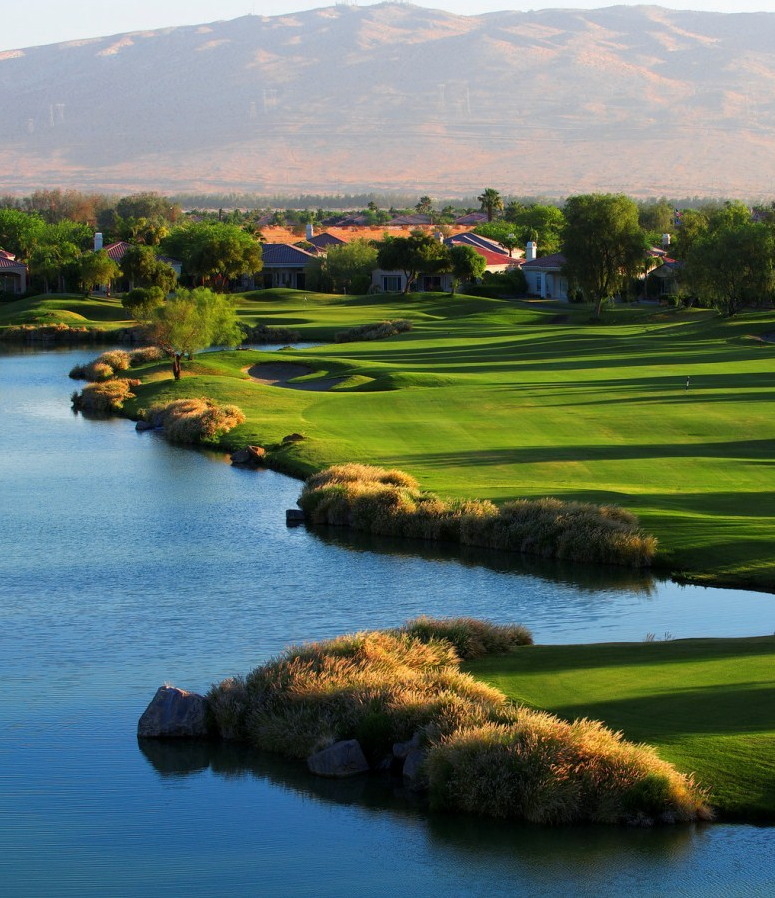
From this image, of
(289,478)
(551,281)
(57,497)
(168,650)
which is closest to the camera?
(168,650)

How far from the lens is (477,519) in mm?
35281

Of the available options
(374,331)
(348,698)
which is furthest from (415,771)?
(374,331)

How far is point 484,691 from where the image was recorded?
65.3 ft

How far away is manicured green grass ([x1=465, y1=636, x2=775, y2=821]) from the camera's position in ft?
56.4

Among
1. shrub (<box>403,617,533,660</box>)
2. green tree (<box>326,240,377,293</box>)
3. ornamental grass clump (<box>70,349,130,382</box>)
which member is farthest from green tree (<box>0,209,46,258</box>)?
shrub (<box>403,617,533,660</box>)

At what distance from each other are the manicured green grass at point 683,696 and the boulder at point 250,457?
86.2 ft

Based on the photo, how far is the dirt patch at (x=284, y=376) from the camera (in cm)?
7138

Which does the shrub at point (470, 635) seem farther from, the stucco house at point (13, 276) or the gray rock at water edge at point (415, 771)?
the stucco house at point (13, 276)

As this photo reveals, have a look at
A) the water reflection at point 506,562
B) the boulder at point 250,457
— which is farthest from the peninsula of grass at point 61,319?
the water reflection at point 506,562

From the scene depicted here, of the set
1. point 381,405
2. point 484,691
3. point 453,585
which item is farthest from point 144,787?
point 381,405

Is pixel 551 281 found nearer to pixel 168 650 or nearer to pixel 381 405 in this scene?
pixel 381 405

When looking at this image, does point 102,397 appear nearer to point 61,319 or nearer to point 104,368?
point 104,368

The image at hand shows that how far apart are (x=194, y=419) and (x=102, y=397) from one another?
11159 millimetres

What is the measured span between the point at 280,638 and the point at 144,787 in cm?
735
